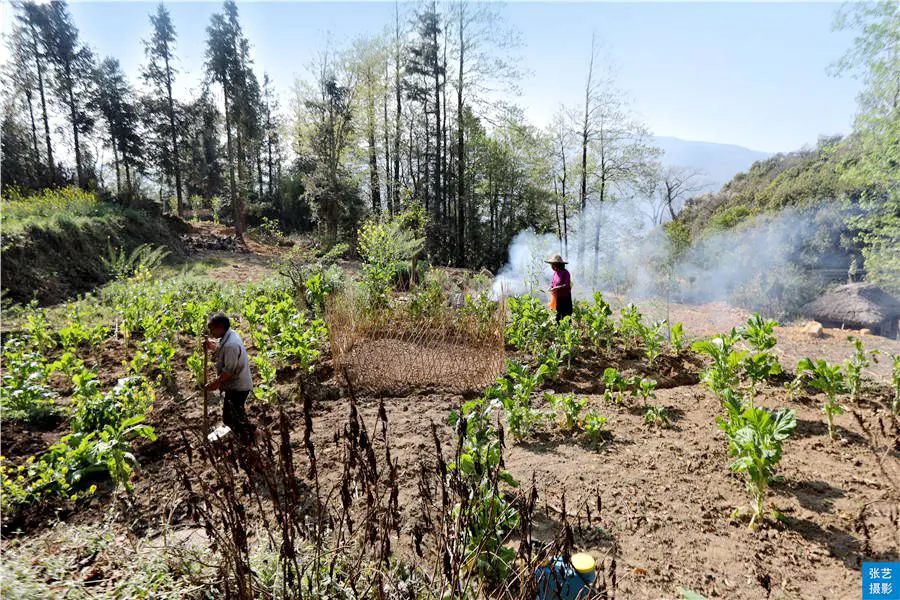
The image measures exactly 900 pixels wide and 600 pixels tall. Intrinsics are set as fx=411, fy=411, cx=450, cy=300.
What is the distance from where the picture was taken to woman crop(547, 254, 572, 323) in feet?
22.4

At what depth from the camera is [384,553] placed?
1458 mm

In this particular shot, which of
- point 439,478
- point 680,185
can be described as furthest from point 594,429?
point 680,185

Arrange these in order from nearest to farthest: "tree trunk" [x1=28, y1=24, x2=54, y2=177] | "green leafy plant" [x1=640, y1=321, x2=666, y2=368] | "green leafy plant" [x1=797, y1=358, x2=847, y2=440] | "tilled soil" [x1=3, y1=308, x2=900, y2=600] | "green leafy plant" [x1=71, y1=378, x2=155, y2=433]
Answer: "tilled soil" [x1=3, y1=308, x2=900, y2=600]
"green leafy plant" [x1=71, y1=378, x2=155, y2=433]
"green leafy plant" [x1=797, y1=358, x2=847, y2=440]
"green leafy plant" [x1=640, y1=321, x2=666, y2=368]
"tree trunk" [x1=28, y1=24, x2=54, y2=177]

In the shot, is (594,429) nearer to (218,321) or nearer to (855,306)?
(218,321)

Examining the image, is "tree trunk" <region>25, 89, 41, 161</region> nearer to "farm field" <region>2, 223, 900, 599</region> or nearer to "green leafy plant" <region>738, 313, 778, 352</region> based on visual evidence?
"farm field" <region>2, 223, 900, 599</region>

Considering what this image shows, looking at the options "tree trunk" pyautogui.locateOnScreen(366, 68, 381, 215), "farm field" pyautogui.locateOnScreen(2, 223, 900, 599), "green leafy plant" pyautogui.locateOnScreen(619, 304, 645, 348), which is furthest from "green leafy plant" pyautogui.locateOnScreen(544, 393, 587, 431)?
"tree trunk" pyautogui.locateOnScreen(366, 68, 381, 215)

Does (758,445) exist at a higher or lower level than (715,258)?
lower

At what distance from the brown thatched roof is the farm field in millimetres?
8212

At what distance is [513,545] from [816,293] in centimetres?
1686

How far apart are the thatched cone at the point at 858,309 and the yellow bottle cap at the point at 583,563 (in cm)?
1572

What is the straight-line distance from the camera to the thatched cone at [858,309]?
39.3 feet

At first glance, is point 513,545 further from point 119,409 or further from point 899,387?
point 899,387

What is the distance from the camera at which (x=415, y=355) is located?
513 cm

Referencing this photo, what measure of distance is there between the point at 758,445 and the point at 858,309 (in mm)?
14342
